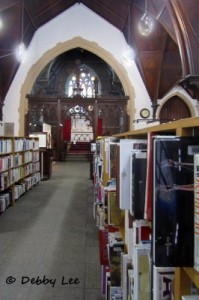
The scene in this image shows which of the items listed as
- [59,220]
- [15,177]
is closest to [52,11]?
[15,177]

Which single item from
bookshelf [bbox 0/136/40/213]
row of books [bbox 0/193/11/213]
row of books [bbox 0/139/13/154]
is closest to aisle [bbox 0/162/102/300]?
row of books [bbox 0/193/11/213]

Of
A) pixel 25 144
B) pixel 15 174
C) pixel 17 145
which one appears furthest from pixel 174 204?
pixel 25 144

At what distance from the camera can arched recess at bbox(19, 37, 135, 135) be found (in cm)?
1234

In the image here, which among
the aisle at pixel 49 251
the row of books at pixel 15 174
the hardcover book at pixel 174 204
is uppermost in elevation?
the hardcover book at pixel 174 204

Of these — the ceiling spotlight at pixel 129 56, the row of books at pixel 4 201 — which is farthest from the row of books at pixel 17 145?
the ceiling spotlight at pixel 129 56

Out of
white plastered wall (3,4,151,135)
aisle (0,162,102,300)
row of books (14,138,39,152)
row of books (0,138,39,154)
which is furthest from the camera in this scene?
white plastered wall (3,4,151,135)

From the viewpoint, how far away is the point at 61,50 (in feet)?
41.4

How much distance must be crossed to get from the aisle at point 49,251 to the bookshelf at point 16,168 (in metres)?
0.30

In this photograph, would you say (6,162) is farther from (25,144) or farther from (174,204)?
(174,204)

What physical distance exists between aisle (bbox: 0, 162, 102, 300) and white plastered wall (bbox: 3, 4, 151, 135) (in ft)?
17.7

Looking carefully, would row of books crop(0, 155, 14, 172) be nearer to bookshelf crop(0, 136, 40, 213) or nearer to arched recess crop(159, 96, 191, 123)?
bookshelf crop(0, 136, 40, 213)

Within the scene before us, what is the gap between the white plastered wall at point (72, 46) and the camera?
1233 cm

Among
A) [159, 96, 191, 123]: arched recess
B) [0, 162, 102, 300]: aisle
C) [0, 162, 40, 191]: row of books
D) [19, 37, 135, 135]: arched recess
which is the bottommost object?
[0, 162, 102, 300]: aisle

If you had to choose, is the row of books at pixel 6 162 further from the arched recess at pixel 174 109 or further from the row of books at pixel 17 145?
the arched recess at pixel 174 109
